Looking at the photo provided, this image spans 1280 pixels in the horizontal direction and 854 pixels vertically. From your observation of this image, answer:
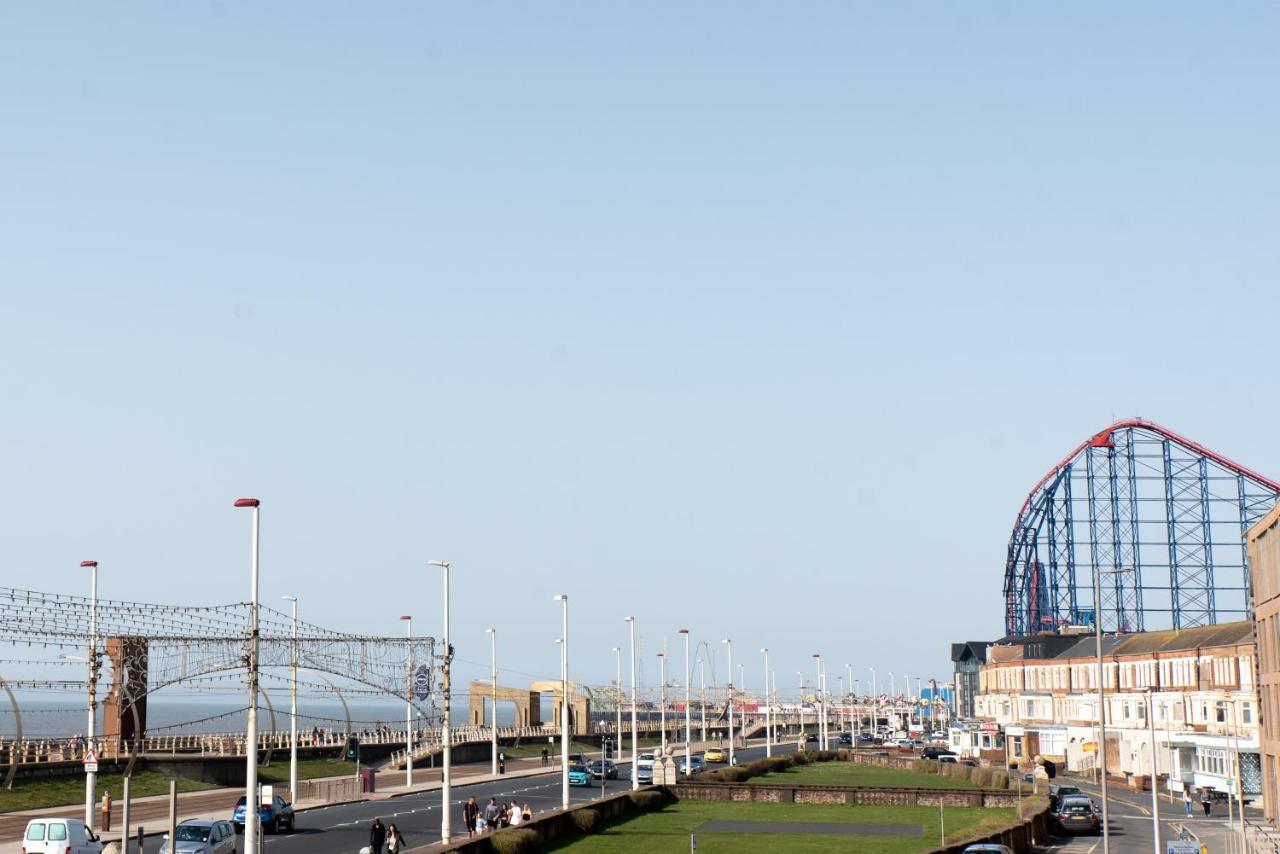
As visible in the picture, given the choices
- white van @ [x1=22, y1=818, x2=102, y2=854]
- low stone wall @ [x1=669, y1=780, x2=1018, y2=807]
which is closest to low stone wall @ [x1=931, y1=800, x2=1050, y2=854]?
low stone wall @ [x1=669, y1=780, x2=1018, y2=807]

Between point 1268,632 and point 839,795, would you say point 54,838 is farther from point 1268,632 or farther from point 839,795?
point 1268,632

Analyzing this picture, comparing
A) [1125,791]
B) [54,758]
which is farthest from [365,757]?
[1125,791]

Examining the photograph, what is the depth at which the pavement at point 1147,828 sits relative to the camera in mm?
59156

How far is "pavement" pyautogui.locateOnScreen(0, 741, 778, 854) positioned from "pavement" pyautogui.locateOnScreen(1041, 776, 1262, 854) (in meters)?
24.3

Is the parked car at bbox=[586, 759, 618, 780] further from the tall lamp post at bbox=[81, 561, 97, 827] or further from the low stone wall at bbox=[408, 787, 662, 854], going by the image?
the tall lamp post at bbox=[81, 561, 97, 827]

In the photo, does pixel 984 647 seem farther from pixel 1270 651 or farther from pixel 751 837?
pixel 751 837

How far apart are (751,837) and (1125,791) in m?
46.7

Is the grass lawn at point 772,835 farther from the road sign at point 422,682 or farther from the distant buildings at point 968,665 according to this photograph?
the distant buildings at point 968,665

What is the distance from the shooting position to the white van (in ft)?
146

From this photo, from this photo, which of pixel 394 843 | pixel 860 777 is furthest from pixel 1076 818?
pixel 860 777

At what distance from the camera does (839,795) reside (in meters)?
82.9

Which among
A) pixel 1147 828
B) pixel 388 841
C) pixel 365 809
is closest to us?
pixel 388 841

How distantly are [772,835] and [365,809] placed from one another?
22.7m

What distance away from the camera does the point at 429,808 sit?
76.8 metres
